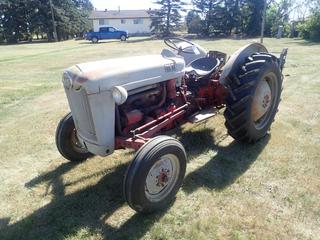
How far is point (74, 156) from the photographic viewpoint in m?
4.66

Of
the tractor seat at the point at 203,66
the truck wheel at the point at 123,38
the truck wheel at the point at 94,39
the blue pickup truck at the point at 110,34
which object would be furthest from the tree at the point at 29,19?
the tractor seat at the point at 203,66

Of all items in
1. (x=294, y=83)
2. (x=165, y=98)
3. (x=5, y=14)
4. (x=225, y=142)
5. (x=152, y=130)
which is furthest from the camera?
(x=5, y=14)

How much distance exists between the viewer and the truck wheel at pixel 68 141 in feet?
14.5

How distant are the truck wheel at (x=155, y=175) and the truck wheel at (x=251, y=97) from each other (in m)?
1.29

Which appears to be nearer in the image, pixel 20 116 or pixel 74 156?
pixel 74 156

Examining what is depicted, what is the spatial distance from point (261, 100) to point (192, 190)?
6.01 ft

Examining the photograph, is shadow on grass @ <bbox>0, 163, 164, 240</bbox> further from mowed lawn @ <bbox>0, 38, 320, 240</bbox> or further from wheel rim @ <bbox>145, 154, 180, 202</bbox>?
wheel rim @ <bbox>145, 154, 180, 202</bbox>

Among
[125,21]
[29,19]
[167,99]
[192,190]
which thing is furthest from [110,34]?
[192,190]

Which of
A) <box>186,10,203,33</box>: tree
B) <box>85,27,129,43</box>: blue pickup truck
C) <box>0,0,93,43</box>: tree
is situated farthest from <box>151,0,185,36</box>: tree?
<box>0,0,93,43</box>: tree

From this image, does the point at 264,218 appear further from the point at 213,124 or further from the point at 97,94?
the point at 213,124

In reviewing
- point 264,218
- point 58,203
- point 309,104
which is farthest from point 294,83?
point 58,203

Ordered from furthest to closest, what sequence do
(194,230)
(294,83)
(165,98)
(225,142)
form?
1. (294,83)
2. (225,142)
3. (165,98)
4. (194,230)

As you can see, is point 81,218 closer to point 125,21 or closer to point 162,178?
point 162,178

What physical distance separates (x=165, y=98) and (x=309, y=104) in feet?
14.0
